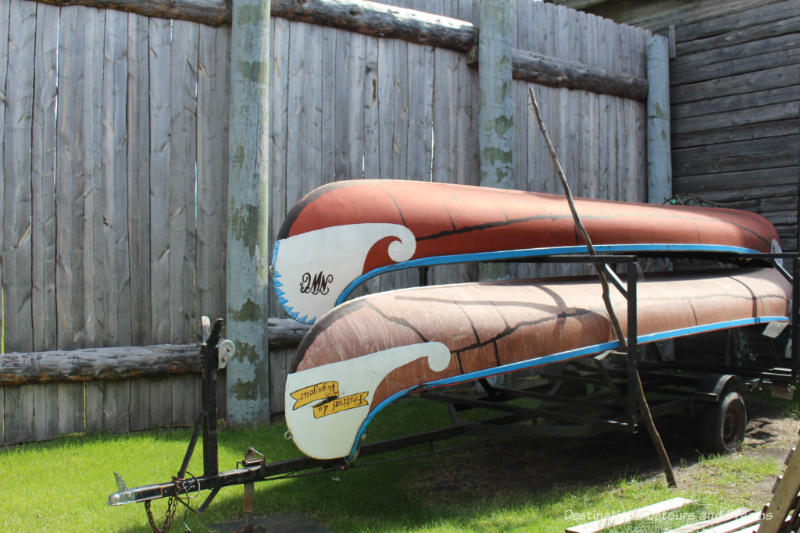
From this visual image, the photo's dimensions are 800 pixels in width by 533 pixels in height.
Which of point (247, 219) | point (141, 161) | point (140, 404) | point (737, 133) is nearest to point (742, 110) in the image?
point (737, 133)

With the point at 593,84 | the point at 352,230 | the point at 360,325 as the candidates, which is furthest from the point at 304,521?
the point at 593,84

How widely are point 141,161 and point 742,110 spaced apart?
5930 millimetres

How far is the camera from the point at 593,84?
24.4ft

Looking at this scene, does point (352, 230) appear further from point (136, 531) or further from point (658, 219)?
point (658, 219)

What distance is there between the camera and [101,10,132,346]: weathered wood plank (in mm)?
4938

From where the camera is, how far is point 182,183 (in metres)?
5.20

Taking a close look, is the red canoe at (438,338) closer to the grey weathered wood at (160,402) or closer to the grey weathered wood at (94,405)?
the grey weathered wood at (160,402)

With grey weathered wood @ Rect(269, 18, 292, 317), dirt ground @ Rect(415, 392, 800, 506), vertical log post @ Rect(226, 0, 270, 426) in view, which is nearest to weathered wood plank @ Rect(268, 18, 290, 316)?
grey weathered wood @ Rect(269, 18, 292, 317)

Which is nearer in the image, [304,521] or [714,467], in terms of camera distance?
[304,521]

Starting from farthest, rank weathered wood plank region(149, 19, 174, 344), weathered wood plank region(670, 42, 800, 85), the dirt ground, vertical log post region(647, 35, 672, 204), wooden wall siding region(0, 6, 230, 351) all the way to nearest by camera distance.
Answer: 1. vertical log post region(647, 35, 672, 204)
2. weathered wood plank region(670, 42, 800, 85)
3. weathered wood plank region(149, 19, 174, 344)
4. wooden wall siding region(0, 6, 230, 351)
5. the dirt ground

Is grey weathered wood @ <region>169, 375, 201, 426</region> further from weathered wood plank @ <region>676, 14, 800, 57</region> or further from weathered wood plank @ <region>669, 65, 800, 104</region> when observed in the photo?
weathered wood plank @ <region>676, 14, 800, 57</region>

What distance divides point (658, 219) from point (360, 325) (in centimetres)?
273

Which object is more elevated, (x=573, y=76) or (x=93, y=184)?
(x=573, y=76)

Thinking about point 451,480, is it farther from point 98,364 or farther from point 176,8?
point 176,8
